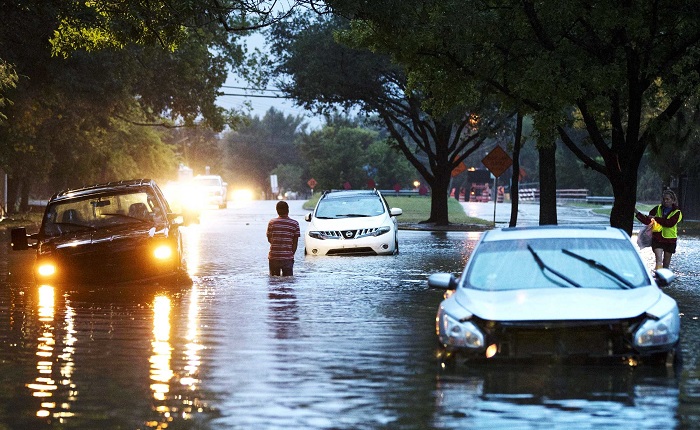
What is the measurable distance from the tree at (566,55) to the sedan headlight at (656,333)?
13.4 m

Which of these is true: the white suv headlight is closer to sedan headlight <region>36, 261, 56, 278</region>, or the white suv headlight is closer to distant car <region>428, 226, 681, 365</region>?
sedan headlight <region>36, 261, 56, 278</region>

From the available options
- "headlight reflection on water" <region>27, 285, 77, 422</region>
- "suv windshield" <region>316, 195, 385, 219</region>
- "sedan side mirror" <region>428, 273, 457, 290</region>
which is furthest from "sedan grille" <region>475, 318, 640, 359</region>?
"suv windshield" <region>316, 195, 385, 219</region>

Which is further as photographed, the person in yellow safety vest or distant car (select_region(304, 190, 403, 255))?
distant car (select_region(304, 190, 403, 255))

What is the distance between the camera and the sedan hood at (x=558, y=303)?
10.4 metres

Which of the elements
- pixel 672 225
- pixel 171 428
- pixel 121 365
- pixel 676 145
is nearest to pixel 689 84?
pixel 672 225

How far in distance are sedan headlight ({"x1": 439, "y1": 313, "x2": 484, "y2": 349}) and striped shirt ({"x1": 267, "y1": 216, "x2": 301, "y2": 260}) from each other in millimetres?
9488

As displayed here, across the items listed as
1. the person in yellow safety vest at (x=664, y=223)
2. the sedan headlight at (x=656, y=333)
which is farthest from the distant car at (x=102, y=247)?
the sedan headlight at (x=656, y=333)

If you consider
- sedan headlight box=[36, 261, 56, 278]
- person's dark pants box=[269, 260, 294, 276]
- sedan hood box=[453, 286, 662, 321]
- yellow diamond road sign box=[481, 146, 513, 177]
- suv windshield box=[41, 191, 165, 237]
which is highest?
yellow diamond road sign box=[481, 146, 513, 177]

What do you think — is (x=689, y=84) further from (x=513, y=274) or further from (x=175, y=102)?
(x=175, y=102)

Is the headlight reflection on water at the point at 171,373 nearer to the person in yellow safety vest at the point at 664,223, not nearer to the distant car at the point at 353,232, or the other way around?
the person in yellow safety vest at the point at 664,223

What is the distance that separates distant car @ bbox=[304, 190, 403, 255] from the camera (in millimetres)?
28141

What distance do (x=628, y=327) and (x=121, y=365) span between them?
4.43 metres

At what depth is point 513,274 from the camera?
11.6m

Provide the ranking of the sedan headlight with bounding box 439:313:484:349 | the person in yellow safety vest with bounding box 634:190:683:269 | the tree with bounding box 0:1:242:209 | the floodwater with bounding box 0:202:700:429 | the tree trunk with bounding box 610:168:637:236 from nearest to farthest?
the floodwater with bounding box 0:202:700:429 < the sedan headlight with bounding box 439:313:484:349 < the person in yellow safety vest with bounding box 634:190:683:269 < the tree trunk with bounding box 610:168:637:236 < the tree with bounding box 0:1:242:209
